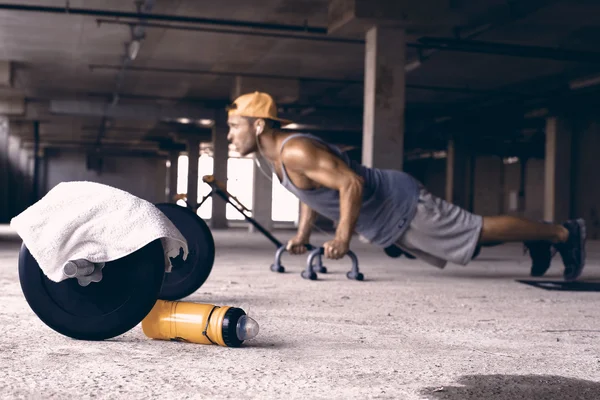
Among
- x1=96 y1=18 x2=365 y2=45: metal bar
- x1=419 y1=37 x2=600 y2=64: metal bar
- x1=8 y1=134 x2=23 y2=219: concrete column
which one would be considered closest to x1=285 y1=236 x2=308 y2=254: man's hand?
x1=96 y1=18 x2=365 y2=45: metal bar

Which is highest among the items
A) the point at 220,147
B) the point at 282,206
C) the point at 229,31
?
the point at 229,31

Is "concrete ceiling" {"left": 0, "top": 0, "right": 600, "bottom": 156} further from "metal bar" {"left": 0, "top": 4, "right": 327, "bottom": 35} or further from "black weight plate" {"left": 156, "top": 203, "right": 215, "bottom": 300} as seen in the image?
"black weight plate" {"left": 156, "top": 203, "right": 215, "bottom": 300}

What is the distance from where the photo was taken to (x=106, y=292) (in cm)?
232

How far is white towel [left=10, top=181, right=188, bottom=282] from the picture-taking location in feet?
7.34

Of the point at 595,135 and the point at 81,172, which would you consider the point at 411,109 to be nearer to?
the point at 595,135

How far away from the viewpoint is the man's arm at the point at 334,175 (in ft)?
14.2

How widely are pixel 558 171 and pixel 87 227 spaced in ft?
47.2

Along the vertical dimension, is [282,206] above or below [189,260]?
below

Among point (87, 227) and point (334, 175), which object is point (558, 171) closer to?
point (334, 175)

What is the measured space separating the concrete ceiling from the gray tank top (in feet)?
12.0

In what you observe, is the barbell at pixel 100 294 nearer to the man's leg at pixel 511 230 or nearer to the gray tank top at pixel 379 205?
the gray tank top at pixel 379 205

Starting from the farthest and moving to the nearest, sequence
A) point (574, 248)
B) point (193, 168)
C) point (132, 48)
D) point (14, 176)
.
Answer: point (14, 176), point (193, 168), point (132, 48), point (574, 248)

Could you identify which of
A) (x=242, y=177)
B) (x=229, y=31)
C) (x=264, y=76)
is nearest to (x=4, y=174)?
(x=242, y=177)

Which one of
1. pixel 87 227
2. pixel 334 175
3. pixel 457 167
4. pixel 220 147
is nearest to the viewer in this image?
pixel 87 227
